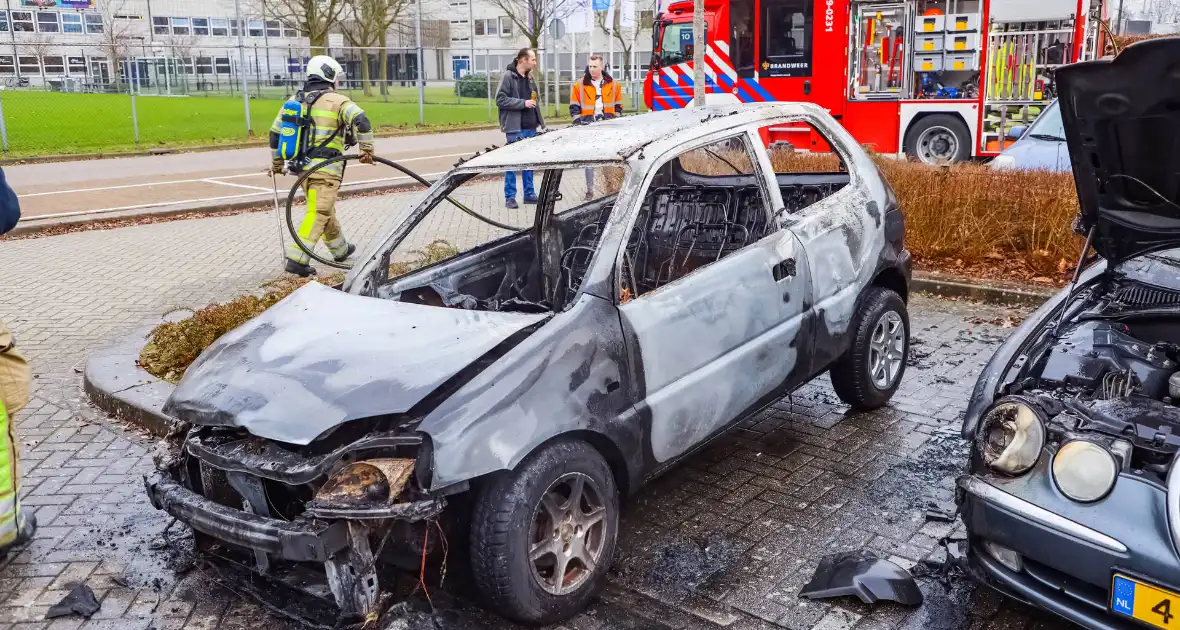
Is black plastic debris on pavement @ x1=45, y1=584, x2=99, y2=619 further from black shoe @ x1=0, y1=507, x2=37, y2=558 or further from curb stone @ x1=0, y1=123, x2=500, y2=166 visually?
curb stone @ x1=0, y1=123, x2=500, y2=166

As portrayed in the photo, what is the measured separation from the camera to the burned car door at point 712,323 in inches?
152

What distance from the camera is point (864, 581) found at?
12.0ft

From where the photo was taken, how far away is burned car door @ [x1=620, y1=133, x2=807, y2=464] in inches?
152

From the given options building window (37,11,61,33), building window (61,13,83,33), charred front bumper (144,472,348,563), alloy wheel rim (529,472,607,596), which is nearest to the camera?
charred front bumper (144,472,348,563)

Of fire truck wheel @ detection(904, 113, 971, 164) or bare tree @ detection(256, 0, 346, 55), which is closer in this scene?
fire truck wheel @ detection(904, 113, 971, 164)

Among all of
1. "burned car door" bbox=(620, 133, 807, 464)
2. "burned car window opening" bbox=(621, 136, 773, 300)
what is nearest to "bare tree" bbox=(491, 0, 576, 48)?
"burned car window opening" bbox=(621, 136, 773, 300)

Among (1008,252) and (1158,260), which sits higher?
(1158,260)

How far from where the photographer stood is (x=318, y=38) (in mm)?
36531

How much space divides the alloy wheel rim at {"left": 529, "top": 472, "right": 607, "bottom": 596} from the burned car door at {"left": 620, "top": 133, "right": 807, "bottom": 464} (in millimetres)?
402

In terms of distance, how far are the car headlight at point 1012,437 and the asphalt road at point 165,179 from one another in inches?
484

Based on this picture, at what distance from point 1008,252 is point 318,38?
32.9 m

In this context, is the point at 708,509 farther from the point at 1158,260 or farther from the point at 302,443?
the point at 1158,260

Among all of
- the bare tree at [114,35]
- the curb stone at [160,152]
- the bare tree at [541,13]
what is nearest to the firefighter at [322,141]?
the curb stone at [160,152]

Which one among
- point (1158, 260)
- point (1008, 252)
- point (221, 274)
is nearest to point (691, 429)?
point (1158, 260)
